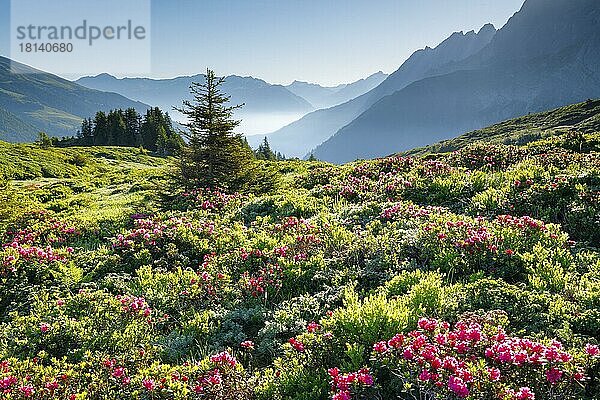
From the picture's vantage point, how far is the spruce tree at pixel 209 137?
15133mm

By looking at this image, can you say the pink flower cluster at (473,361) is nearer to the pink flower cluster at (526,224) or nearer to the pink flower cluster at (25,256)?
the pink flower cluster at (526,224)

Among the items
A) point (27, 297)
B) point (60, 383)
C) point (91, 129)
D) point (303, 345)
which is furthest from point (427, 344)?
point (91, 129)

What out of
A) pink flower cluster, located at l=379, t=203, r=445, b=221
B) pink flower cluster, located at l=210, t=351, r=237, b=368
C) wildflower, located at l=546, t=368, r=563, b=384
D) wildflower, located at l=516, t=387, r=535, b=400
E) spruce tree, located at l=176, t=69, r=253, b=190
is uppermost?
spruce tree, located at l=176, t=69, r=253, b=190

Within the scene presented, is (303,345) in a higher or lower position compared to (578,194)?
lower

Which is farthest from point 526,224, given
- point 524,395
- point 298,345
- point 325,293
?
point 298,345

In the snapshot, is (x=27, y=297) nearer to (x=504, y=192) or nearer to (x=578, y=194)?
(x=504, y=192)

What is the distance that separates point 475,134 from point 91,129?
100m

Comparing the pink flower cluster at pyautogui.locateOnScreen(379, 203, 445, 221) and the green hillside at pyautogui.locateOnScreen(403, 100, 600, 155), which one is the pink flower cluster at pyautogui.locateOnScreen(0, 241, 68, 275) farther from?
the green hillside at pyautogui.locateOnScreen(403, 100, 600, 155)

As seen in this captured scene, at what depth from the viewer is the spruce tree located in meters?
15.1

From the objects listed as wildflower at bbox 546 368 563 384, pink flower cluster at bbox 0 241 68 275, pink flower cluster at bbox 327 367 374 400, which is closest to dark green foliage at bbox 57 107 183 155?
pink flower cluster at bbox 0 241 68 275

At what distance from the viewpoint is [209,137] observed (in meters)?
15.2

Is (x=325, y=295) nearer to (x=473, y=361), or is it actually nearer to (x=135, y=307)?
(x=473, y=361)

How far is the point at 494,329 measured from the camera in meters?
4.38

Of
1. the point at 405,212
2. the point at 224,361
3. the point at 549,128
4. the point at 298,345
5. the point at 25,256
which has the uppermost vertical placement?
the point at 549,128
